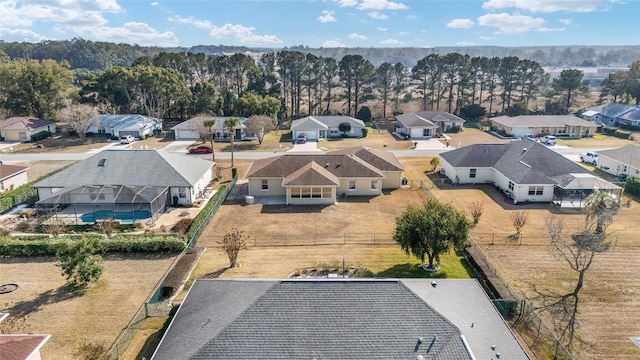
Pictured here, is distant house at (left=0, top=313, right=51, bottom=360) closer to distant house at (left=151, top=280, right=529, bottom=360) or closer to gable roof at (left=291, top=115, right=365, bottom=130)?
distant house at (left=151, top=280, right=529, bottom=360)

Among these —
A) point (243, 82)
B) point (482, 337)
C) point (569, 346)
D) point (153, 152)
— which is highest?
point (243, 82)

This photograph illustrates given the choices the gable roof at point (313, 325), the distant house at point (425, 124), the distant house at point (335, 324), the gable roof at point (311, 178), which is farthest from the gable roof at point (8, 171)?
the distant house at point (425, 124)

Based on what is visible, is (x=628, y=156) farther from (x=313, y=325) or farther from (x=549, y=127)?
(x=313, y=325)

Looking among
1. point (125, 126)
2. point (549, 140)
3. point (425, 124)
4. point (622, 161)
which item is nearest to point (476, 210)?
point (622, 161)

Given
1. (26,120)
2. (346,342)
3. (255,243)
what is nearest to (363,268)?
(255,243)

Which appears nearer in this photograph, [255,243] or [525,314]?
[525,314]

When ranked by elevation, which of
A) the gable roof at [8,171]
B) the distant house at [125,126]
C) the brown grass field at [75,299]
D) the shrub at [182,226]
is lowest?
the brown grass field at [75,299]

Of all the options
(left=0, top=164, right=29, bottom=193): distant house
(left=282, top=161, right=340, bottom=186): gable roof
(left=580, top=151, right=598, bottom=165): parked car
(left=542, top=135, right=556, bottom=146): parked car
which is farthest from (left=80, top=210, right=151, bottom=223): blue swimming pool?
(left=542, top=135, right=556, bottom=146): parked car

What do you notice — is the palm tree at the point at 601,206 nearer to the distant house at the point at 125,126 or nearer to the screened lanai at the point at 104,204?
the screened lanai at the point at 104,204

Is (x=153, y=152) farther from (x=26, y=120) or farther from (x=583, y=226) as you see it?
(x=26, y=120)
